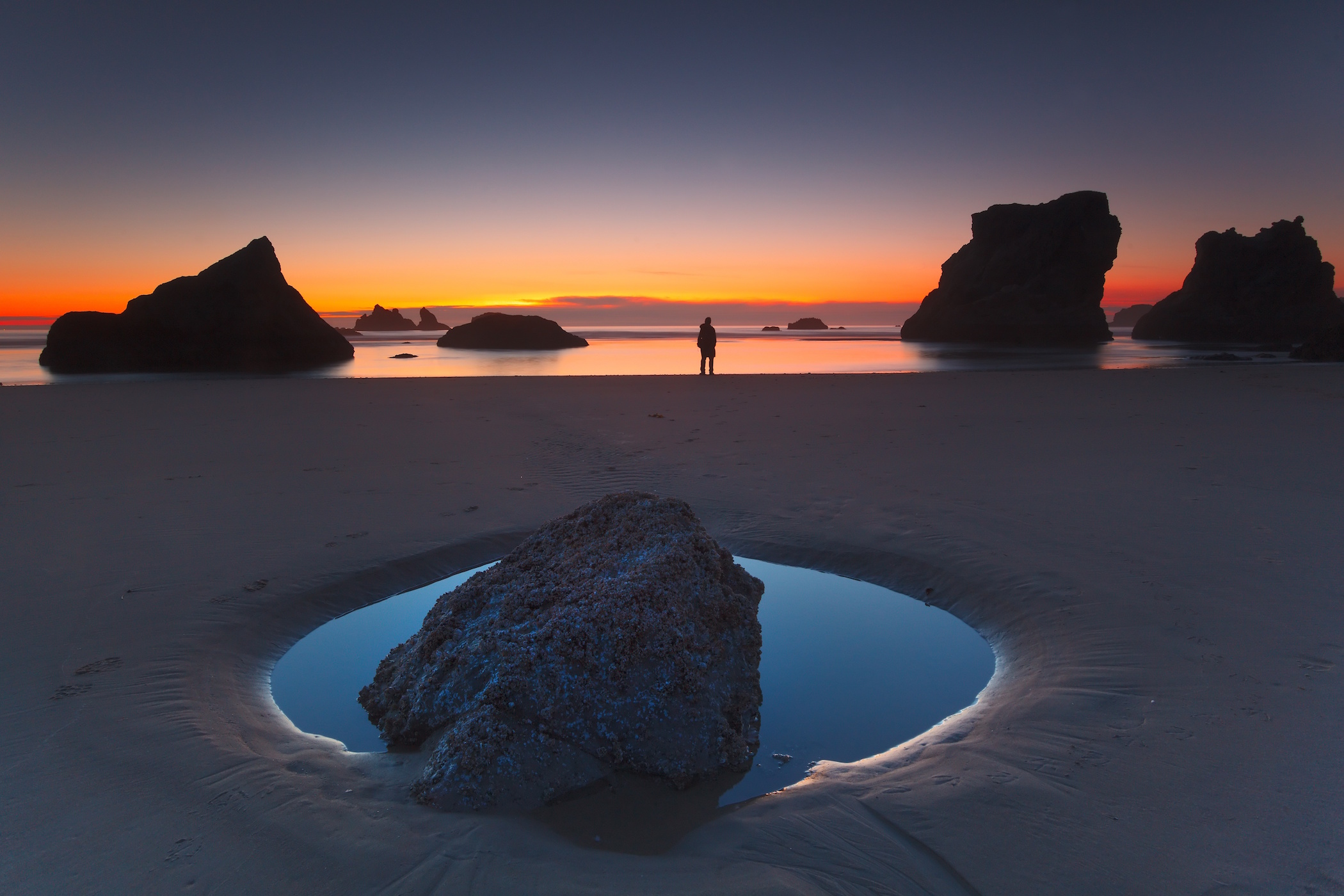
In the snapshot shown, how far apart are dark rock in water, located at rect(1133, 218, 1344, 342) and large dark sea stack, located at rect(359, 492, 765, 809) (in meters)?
73.3

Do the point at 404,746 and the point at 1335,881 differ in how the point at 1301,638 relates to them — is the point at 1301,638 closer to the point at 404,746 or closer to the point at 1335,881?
the point at 1335,881

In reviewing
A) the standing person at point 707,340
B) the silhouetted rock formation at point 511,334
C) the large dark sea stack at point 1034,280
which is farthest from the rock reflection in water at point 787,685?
the large dark sea stack at point 1034,280

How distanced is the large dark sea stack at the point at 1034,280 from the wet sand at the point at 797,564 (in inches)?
2374

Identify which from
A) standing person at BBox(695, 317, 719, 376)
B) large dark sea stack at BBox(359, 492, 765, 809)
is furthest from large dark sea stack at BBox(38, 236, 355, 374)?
large dark sea stack at BBox(359, 492, 765, 809)

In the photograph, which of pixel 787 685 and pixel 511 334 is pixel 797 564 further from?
pixel 511 334

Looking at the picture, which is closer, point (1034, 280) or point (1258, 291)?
point (1258, 291)

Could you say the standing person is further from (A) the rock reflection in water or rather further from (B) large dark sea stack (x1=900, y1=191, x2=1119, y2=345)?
(B) large dark sea stack (x1=900, y1=191, x2=1119, y2=345)

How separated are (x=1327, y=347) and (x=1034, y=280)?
156ft

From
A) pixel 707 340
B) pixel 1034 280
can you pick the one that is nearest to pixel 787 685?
pixel 707 340

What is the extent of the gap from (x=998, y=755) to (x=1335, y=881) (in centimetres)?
84

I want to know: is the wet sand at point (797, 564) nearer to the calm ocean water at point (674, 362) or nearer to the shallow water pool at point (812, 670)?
the shallow water pool at point (812, 670)

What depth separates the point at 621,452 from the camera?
775 cm

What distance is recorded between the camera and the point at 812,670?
3.17 m

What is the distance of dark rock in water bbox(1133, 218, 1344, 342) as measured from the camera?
2420 inches
